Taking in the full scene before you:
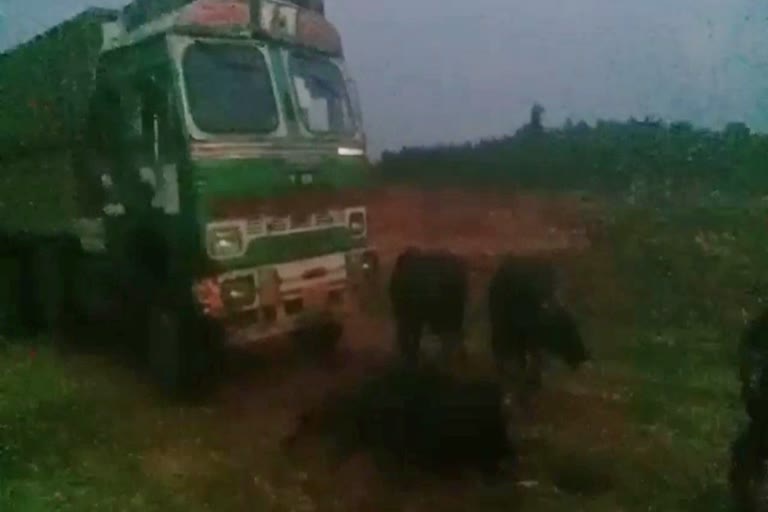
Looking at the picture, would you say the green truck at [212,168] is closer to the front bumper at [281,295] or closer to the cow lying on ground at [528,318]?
the front bumper at [281,295]

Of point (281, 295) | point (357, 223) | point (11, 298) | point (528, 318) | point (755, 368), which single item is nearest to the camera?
point (755, 368)

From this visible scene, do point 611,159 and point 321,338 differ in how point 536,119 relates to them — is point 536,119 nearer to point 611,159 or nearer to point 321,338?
point 611,159

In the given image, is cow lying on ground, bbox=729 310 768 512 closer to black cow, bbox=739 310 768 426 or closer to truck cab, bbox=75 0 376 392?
black cow, bbox=739 310 768 426

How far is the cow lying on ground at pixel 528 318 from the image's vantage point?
5.55 feet

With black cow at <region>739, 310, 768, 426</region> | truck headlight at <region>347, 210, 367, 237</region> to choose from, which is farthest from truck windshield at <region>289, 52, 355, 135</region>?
black cow at <region>739, 310, 768, 426</region>

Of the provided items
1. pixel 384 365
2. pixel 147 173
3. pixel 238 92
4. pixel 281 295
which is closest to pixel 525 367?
pixel 384 365

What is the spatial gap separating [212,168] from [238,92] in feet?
0.67

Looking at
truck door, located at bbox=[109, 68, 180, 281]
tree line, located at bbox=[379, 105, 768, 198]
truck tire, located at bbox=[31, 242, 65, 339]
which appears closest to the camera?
tree line, located at bbox=[379, 105, 768, 198]

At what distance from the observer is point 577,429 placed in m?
1.76

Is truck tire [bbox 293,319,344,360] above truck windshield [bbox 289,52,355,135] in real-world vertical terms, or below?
below

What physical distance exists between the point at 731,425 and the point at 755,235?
38cm

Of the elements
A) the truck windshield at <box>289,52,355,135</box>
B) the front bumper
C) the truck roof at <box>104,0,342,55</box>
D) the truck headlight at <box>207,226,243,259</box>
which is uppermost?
the truck roof at <box>104,0,342,55</box>

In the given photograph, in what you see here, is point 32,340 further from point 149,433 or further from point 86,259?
point 149,433

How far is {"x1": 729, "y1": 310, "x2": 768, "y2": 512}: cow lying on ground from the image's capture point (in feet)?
5.17
